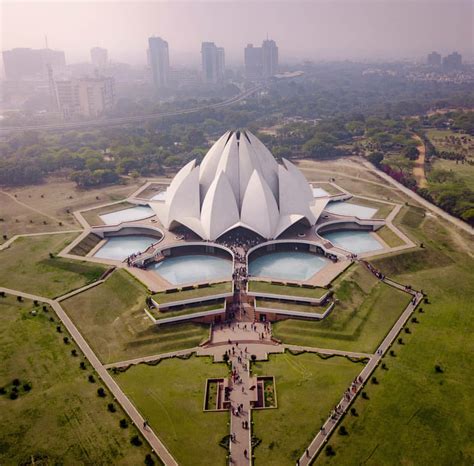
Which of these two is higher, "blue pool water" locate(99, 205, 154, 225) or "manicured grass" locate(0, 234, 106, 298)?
"manicured grass" locate(0, 234, 106, 298)

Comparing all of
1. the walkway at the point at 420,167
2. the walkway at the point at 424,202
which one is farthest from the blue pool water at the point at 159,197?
the walkway at the point at 420,167

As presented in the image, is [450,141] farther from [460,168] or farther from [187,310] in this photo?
[187,310]

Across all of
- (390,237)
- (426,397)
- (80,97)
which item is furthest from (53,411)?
(80,97)

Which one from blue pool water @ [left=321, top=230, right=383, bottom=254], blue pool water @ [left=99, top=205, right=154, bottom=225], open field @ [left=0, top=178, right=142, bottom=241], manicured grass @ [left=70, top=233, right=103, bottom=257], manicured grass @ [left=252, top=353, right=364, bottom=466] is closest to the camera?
manicured grass @ [left=252, top=353, right=364, bottom=466]

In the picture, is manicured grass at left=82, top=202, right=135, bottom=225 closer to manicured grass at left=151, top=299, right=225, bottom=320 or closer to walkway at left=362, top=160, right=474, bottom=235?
manicured grass at left=151, top=299, right=225, bottom=320

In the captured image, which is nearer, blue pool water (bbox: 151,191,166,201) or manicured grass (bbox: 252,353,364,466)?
manicured grass (bbox: 252,353,364,466)

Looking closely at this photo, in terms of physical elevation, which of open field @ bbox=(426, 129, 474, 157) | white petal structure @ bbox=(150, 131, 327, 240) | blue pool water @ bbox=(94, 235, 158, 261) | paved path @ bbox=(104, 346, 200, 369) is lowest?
blue pool water @ bbox=(94, 235, 158, 261)

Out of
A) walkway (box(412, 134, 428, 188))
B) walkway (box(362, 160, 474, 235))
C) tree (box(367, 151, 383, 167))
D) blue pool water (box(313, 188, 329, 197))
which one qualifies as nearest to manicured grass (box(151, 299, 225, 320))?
blue pool water (box(313, 188, 329, 197))

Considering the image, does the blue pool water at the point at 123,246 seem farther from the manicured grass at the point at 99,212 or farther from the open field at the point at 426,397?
the open field at the point at 426,397
